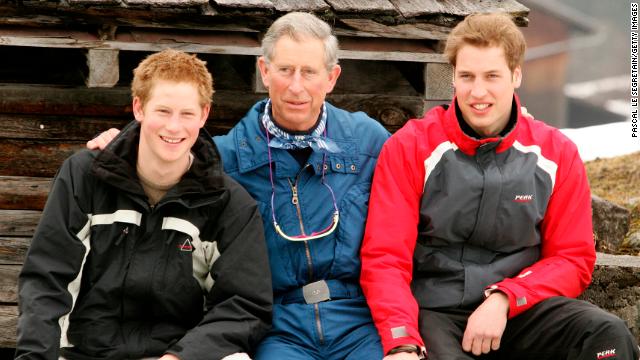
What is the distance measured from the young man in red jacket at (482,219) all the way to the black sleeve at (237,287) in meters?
0.46

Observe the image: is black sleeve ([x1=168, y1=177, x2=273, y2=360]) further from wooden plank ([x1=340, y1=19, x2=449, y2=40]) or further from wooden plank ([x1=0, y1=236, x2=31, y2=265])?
wooden plank ([x1=0, y1=236, x2=31, y2=265])

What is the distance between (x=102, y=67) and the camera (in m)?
4.70

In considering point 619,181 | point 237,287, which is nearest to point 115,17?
point 237,287

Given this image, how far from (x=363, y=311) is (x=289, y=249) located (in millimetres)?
419

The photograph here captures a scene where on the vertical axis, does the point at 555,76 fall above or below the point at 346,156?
below

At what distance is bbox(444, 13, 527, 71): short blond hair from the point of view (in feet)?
12.9

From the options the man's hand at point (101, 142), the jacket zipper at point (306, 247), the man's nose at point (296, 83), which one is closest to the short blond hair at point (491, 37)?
the man's nose at point (296, 83)

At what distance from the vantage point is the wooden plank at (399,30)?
5.01 m

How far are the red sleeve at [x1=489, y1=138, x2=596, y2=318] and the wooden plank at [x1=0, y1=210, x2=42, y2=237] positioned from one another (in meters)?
2.73

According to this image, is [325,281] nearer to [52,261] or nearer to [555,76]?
[52,261]

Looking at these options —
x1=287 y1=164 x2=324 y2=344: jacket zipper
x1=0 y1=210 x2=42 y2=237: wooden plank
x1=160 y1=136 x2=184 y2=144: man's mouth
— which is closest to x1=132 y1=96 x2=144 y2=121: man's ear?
x1=160 y1=136 x2=184 y2=144: man's mouth

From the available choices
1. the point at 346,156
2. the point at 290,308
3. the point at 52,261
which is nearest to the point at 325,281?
the point at 290,308

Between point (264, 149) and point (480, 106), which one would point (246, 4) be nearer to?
point (264, 149)

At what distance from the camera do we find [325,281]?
4.01 m
